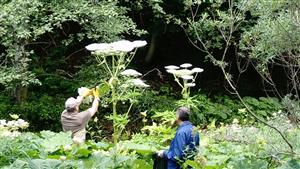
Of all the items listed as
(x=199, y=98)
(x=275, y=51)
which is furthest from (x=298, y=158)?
(x=199, y=98)

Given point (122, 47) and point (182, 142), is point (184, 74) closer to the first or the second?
point (182, 142)

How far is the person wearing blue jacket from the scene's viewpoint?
200 inches

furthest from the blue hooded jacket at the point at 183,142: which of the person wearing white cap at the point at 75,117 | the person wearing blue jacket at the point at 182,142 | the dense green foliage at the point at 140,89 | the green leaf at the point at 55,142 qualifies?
the person wearing white cap at the point at 75,117

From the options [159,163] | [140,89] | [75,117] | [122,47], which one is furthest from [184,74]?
[140,89]

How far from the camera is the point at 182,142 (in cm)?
510

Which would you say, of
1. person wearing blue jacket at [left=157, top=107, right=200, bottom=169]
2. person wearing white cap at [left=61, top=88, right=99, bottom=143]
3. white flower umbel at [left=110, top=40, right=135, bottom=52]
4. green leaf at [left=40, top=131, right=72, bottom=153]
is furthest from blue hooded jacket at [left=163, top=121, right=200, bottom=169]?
person wearing white cap at [left=61, top=88, right=99, bottom=143]

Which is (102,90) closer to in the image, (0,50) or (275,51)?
(275,51)

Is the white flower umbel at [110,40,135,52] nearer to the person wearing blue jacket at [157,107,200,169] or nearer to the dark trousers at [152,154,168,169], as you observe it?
the person wearing blue jacket at [157,107,200,169]

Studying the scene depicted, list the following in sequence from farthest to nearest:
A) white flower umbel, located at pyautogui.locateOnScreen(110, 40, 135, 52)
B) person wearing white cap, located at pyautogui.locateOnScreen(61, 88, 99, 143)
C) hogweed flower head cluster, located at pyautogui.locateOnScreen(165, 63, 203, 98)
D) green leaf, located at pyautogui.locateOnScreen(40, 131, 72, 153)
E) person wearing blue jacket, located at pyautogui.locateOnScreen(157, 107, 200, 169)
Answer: person wearing white cap, located at pyautogui.locateOnScreen(61, 88, 99, 143) < hogweed flower head cluster, located at pyautogui.locateOnScreen(165, 63, 203, 98) < green leaf, located at pyautogui.locateOnScreen(40, 131, 72, 153) < person wearing blue jacket, located at pyautogui.locateOnScreen(157, 107, 200, 169) < white flower umbel, located at pyautogui.locateOnScreen(110, 40, 135, 52)

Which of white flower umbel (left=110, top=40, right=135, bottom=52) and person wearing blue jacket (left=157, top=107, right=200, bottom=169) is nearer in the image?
white flower umbel (left=110, top=40, right=135, bottom=52)

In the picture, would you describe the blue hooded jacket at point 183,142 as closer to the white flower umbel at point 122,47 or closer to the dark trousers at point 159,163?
the dark trousers at point 159,163

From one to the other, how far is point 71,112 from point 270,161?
9.59ft

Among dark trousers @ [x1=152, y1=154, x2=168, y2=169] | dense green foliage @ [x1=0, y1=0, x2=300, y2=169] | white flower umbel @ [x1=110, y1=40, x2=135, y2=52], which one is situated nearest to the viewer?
dense green foliage @ [x1=0, y1=0, x2=300, y2=169]

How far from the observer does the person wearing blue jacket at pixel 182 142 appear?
5.09 m
